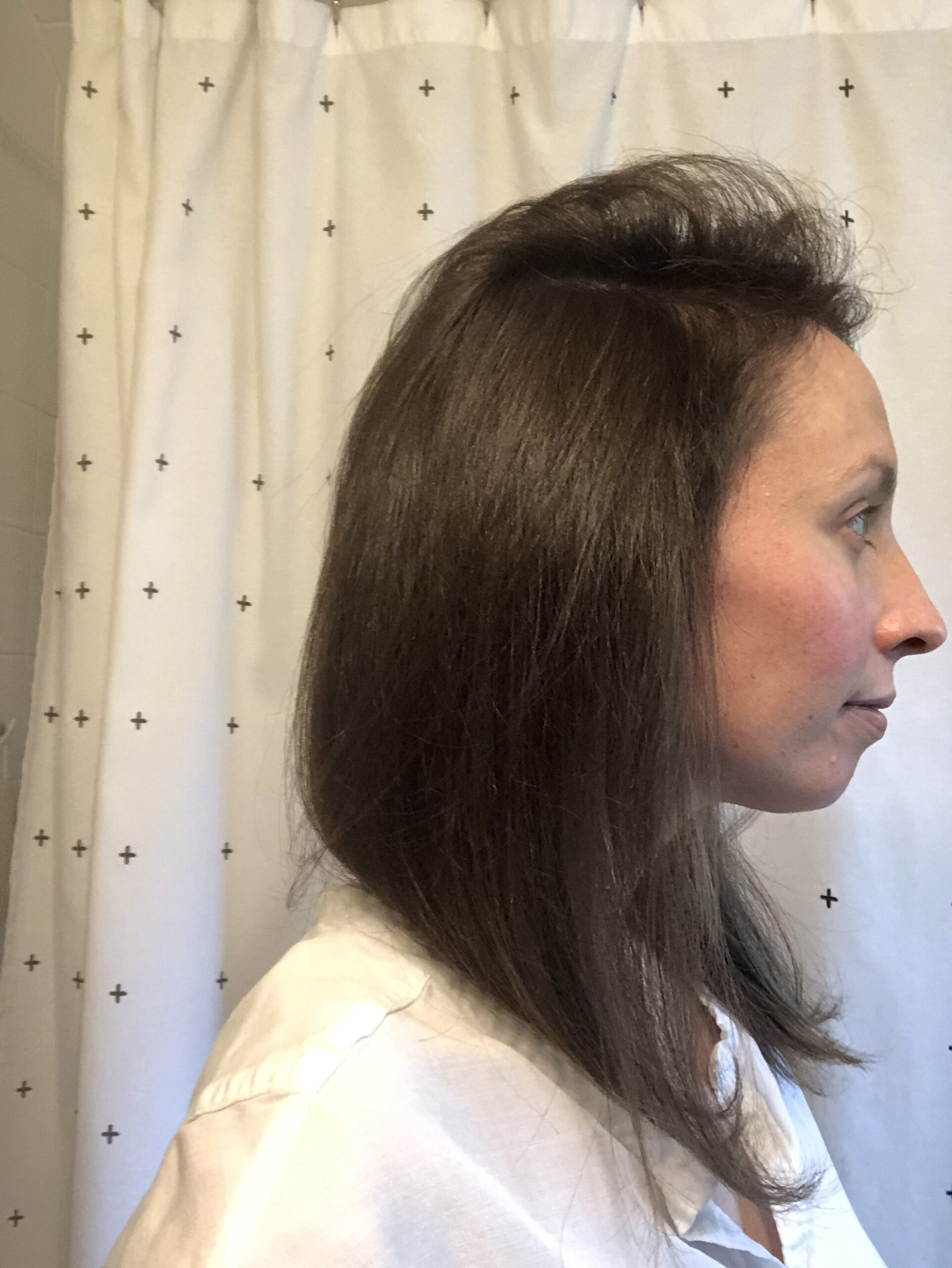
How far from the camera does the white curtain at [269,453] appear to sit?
753 mm

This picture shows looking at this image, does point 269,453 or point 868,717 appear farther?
point 269,453

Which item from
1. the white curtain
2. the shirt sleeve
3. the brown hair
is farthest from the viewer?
the white curtain

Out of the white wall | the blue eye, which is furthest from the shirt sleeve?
the white wall

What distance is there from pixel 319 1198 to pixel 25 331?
3.01ft

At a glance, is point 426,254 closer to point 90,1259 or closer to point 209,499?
point 209,499

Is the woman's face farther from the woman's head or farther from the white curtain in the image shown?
the white curtain

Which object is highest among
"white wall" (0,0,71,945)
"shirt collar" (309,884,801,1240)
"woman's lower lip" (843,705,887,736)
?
"white wall" (0,0,71,945)

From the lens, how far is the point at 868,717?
18.6 inches

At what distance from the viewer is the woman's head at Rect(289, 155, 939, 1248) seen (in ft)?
1.31

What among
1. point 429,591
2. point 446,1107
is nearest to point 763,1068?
point 446,1107

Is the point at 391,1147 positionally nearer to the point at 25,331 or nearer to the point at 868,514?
the point at 868,514

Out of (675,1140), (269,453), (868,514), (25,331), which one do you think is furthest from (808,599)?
(25,331)

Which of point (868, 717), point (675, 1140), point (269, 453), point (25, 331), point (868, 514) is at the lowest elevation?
point (675, 1140)

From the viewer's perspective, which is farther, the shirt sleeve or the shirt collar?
the shirt collar
